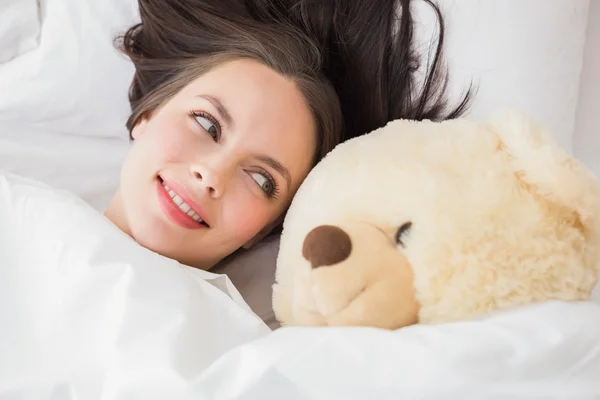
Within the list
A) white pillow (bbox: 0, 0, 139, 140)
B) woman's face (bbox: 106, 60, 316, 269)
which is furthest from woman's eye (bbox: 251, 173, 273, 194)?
white pillow (bbox: 0, 0, 139, 140)

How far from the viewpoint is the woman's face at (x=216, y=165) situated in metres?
0.89

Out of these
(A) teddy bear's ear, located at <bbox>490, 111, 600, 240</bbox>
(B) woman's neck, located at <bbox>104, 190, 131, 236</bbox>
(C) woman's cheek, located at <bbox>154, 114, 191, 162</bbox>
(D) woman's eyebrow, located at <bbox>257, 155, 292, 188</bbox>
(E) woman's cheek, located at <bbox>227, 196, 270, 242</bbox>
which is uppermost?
(A) teddy bear's ear, located at <bbox>490, 111, 600, 240</bbox>

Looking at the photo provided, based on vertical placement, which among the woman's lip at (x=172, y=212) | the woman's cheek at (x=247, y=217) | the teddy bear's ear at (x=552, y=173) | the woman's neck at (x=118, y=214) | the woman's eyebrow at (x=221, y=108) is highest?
the teddy bear's ear at (x=552, y=173)

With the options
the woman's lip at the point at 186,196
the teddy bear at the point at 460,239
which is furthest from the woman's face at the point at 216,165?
the teddy bear at the point at 460,239

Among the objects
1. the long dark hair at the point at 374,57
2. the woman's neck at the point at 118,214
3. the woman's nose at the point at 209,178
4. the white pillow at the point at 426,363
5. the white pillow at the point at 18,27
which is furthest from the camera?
the white pillow at the point at 18,27

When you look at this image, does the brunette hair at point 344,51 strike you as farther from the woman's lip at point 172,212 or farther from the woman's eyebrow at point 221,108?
the woman's lip at point 172,212

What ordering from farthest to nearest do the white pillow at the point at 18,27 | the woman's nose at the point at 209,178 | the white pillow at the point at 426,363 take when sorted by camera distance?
the white pillow at the point at 18,27 → the woman's nose at the point at 209,178 → the white pillow at the point at 426,363

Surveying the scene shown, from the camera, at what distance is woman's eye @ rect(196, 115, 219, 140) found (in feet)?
3.04

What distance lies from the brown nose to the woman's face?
0.29 meters

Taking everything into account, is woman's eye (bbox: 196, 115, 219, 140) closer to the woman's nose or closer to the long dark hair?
the woman's nose

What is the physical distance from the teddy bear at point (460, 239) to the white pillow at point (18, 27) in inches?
38.5

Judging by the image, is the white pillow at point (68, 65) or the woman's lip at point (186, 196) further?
the white pillow at point (68, 65)

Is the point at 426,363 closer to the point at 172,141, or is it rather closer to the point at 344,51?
the point at 172,141

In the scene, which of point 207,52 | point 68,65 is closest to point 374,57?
point 207,52
